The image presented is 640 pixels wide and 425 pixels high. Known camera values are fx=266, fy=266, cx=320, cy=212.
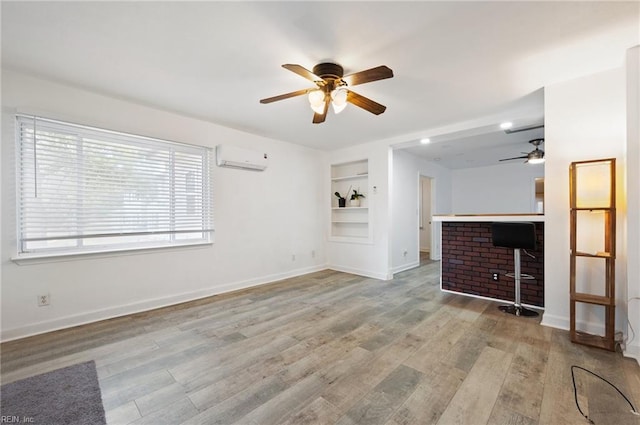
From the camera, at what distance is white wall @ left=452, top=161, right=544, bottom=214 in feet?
22.2

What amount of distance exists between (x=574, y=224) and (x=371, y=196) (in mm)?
2922

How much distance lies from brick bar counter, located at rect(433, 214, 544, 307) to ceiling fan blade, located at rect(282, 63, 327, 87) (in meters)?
2.68

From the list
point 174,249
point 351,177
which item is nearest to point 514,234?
point 351,177

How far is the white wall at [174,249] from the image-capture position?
2514 millimetres

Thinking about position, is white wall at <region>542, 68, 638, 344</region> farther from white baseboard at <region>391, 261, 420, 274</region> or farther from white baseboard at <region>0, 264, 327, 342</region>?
white baseboard at <region>0, 264, 327, 342</region>

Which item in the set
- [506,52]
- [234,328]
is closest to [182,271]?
[234,328]

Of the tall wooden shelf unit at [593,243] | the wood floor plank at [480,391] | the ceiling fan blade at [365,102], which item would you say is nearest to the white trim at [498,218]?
the tall wooden shelf unit at [593,243]

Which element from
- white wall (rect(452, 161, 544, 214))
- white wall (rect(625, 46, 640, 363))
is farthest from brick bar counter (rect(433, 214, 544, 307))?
white wall (rect(452, 161, 544, 214))

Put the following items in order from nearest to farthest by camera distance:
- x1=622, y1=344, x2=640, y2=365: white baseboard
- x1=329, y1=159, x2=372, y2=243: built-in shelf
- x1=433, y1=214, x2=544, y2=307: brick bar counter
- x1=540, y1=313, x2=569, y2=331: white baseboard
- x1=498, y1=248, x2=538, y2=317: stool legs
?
x1=622, y1=344, x2=640, y2=365: white baseboard, x1=540, y1=313, x2=569, y2=331: white baseboard, x1=498, y1=248, x2=538, y2=317: stool legs, x1=433, y1=214, x2=544, y2=307: brick bar counter, x1=329, y1=159, x2=372, y2=243: built-in shelf

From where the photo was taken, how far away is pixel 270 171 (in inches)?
184

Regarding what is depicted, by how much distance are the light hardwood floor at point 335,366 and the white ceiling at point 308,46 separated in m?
2.48

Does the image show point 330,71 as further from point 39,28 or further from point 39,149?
point 39,149

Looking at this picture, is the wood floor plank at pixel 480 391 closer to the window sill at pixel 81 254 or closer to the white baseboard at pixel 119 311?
the white baseboard at pixel 119 311

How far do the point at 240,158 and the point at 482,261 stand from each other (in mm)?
3785
